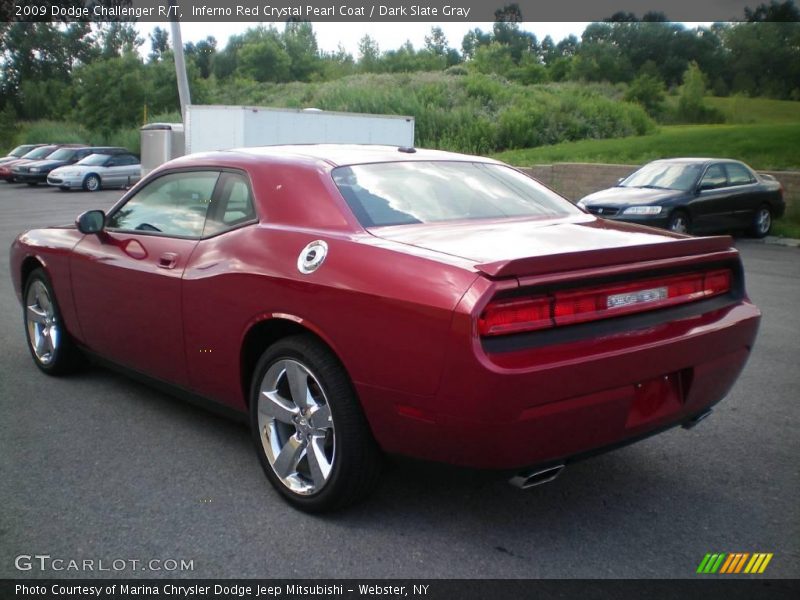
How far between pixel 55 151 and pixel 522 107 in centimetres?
1946

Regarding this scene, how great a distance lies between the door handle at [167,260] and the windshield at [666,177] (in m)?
11.3

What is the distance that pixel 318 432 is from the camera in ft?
11.3

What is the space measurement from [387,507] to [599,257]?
1.41m

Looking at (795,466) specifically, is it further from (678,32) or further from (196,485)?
(678,32)

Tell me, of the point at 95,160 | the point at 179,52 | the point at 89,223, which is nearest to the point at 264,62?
the point at 95,160

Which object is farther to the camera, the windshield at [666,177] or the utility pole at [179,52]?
the utility pole at [179,52]

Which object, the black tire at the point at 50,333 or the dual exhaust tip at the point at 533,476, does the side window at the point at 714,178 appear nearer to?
the black tire at the point at 50,333

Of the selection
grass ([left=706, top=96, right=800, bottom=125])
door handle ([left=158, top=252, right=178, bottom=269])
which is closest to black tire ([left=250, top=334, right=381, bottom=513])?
door handle ([left=158, top=252, right=178, bottom=269])

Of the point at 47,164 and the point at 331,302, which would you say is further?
the point at 47,164

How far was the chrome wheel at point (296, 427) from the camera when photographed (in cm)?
343

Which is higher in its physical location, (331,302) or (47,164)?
(331,302)

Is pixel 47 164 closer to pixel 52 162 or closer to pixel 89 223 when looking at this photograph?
pixel 52 162

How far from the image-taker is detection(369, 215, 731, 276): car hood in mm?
3002

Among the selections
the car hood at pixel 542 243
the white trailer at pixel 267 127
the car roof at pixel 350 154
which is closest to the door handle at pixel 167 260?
the car roof at pixel 350 154
